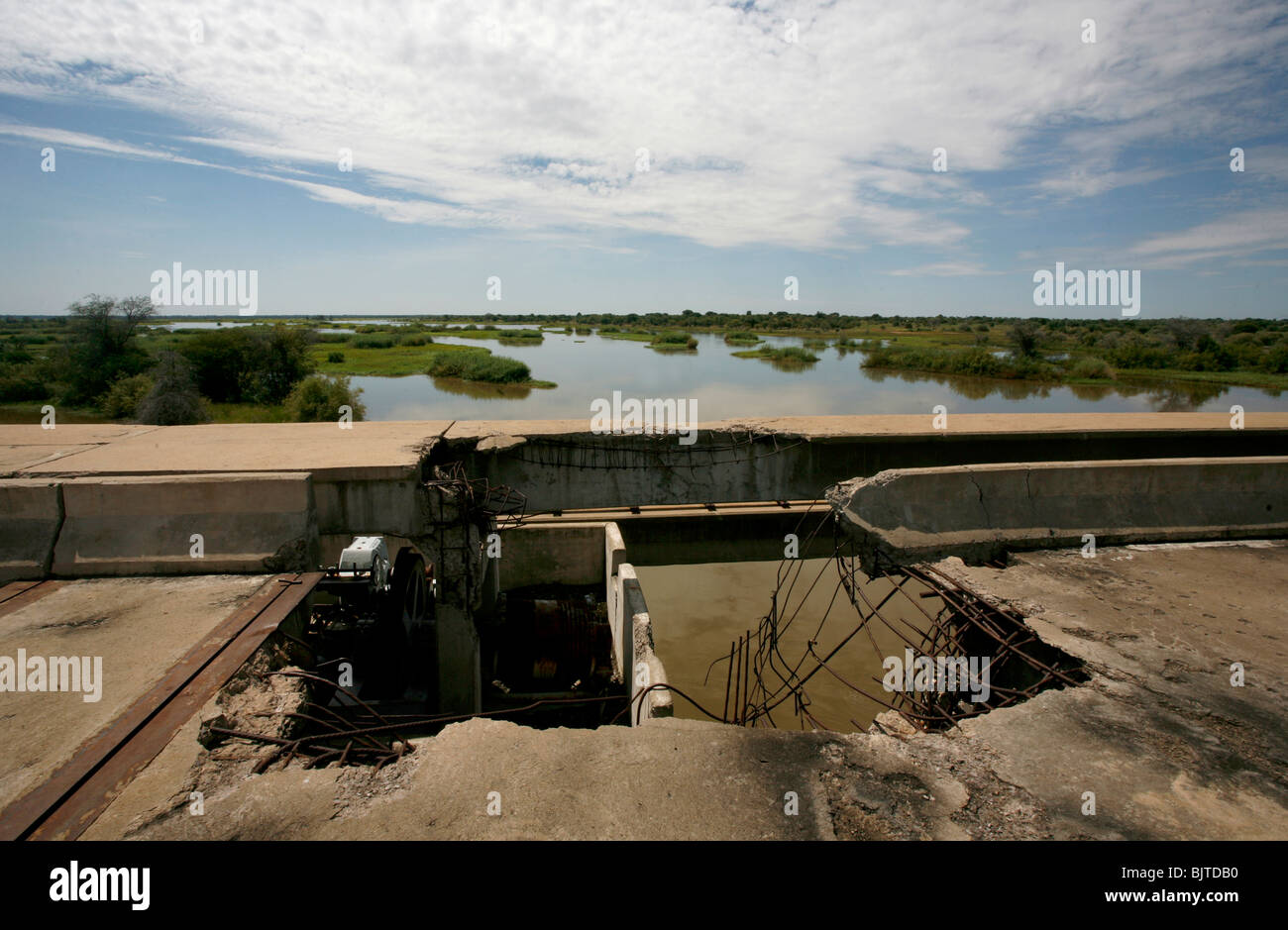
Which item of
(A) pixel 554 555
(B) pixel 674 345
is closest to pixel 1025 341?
(B) pixel 674 345

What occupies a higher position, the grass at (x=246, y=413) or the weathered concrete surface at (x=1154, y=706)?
the grass at (x=246, y=413)

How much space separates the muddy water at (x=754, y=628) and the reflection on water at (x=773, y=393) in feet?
28.4

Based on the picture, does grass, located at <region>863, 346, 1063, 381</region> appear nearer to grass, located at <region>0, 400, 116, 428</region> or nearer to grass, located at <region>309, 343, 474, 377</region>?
grass, located at <region>309, 343, 474, 377</region>

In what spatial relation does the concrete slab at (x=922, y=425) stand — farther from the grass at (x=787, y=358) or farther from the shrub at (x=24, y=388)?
the shrub at (x=24, y=388)

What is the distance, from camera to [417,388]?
131 feet

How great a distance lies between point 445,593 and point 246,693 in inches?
144

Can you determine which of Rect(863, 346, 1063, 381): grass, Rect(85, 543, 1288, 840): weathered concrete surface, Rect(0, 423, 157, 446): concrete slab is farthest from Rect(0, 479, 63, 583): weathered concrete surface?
Rect(863, 346, 1063, 381): grass

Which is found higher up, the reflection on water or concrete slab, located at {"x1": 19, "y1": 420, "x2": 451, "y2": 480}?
the reflection on water

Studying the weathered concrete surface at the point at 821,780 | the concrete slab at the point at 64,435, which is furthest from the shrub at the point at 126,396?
the weathered concrete surface at the point at 821,780

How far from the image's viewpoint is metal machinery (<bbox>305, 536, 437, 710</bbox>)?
855cm

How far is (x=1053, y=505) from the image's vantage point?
652cm

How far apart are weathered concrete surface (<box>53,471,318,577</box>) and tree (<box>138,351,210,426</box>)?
75.3ft

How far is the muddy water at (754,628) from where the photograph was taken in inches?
404
